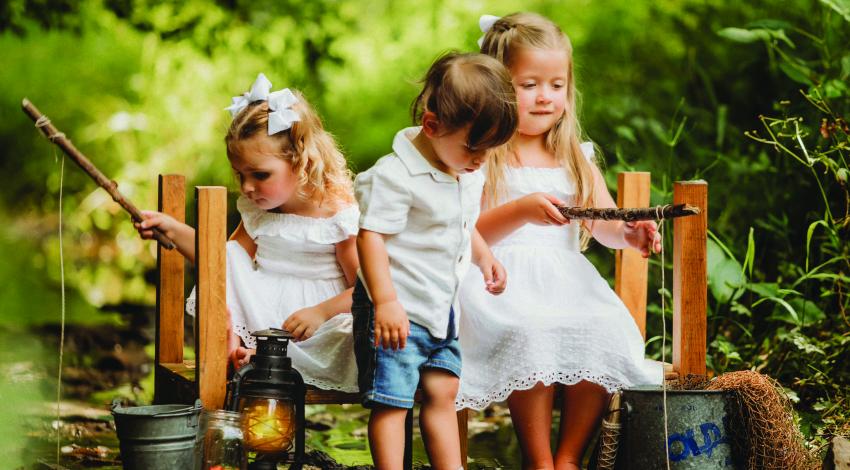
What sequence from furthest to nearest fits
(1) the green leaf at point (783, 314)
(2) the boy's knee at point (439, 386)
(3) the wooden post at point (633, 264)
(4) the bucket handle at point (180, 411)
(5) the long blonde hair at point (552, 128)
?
1. (1) the green leaf at point (783, 314)
2. (3) the wooden post at point (633, 264)
3. (5) the long blonde hair at point (552, 128)
4. (2) the boy's knee at point (439, 386)
5. (4) the bucket handle at point (180, 411)

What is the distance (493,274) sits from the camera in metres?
3.10

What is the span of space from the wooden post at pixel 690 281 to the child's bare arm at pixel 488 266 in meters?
0.50

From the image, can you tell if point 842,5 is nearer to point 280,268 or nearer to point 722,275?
point 722,275

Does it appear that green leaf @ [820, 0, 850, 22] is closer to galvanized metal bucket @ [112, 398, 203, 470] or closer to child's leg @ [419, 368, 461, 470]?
child's leg @ [419, 368, 461, 470]

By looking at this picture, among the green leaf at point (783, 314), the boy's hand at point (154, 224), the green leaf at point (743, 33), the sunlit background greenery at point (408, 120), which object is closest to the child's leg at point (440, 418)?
the boy's hand at point (154, 224)

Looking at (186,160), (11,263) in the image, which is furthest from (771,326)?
(11,263)

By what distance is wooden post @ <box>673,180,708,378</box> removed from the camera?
3.05m

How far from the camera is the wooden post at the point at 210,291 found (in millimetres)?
2876

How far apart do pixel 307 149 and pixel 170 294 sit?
68 centimetres

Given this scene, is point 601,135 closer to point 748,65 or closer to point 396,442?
Result: point 748,65

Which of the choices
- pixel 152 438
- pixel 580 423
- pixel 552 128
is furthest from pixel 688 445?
pixel 152 438

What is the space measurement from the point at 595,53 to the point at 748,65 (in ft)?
5.30

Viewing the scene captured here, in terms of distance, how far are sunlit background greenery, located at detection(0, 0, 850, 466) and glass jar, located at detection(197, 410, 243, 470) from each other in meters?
1.54

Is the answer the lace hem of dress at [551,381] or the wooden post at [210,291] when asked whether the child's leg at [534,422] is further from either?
the wooden post at [210,291]
